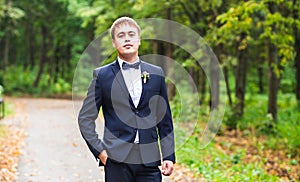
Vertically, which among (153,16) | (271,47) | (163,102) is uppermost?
(153,16)

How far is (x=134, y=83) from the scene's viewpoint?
3.75 metres

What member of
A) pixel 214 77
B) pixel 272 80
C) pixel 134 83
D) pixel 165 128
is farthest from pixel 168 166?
pixel 214 77

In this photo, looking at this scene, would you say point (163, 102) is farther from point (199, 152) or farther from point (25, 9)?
point (25, 9)

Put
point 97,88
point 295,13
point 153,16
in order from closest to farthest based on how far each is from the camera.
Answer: point 97,88 → point 295,13 → point 153,16

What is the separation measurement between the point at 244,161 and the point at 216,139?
3440 millimetres

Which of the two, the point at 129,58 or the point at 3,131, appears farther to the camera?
the point at 3,131

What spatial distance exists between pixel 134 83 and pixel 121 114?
267mm

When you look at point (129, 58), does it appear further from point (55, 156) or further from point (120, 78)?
point (55, 156)

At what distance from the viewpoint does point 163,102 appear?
3812mm

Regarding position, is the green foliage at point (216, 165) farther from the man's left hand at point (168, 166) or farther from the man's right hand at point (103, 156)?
the man's right hand at point (103, 156)

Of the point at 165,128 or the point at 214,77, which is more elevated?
the point at 214,77

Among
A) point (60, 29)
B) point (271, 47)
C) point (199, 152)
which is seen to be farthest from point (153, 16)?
point (60, 29)

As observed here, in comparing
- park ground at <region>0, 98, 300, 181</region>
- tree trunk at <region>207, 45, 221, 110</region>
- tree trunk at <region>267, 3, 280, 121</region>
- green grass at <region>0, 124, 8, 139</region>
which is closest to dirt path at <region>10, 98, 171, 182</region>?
park ground at <region>0, 98, 300, 181</region>

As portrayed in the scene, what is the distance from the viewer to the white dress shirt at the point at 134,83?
12.2ft
